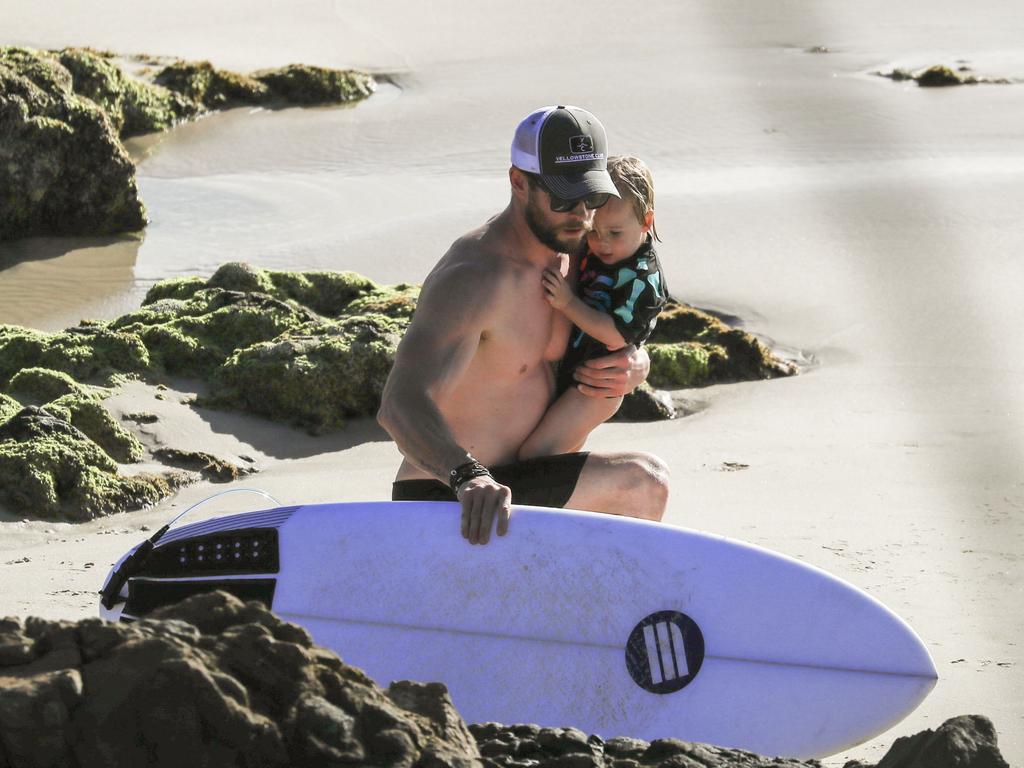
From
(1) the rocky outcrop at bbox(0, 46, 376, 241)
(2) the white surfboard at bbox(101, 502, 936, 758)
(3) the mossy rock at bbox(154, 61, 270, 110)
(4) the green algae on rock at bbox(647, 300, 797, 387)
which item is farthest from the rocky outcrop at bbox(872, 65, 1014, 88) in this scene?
(2) the white surfboard at bbox(101, 502, 936, 758)

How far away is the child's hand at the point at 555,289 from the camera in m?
4.23

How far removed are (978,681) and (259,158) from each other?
33.3ft

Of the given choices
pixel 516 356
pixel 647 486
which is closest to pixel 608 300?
pixel 516 356

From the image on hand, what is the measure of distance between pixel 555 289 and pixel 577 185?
1.10 ft

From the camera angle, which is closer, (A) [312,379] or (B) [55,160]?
(A) [312,379]

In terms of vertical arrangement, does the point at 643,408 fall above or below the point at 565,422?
below

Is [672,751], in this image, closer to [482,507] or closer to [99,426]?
[482,507]

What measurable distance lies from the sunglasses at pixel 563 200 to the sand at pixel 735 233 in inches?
65.1

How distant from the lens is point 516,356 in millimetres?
4266

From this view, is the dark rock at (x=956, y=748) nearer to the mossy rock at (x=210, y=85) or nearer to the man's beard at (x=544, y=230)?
the man's beard at (x=544, y=230)

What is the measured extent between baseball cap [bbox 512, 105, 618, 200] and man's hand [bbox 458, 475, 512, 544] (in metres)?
0.87

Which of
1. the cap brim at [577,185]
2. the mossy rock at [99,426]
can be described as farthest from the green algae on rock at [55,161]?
the cap brim at [577,185]

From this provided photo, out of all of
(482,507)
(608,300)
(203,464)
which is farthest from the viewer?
(203,464)

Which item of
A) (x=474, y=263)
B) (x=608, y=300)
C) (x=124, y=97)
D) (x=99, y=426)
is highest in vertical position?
(x=474, y=263)
